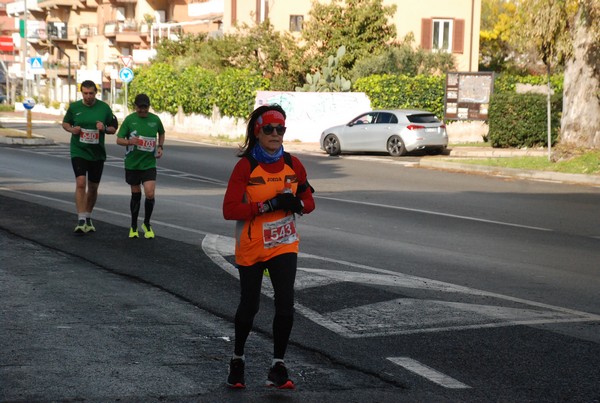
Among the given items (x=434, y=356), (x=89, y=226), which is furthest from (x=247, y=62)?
(x=434, y=356)

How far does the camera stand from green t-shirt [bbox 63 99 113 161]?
12938mm

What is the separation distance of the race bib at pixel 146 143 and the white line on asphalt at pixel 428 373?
6.57m

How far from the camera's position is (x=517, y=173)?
25828mm

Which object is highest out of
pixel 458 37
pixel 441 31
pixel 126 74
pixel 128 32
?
pixel 128 32

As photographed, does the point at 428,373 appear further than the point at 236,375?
Yes

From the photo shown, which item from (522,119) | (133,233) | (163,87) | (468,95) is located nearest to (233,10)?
(163,87)

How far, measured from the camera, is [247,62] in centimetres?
4759

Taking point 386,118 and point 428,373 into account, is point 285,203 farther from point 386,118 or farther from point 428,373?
point 386,118

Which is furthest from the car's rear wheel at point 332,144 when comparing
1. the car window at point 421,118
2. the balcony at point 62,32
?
the balcony at point 62,32

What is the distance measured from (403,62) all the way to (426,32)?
6.81 metres

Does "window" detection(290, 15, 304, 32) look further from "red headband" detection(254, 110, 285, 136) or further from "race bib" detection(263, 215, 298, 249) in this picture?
"race bib" detection(263, 215, 298, 249)

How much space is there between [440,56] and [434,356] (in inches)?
1590

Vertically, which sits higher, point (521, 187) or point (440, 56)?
point (440, 56)

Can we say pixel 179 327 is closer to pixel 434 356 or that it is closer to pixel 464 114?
pixel 434 356
